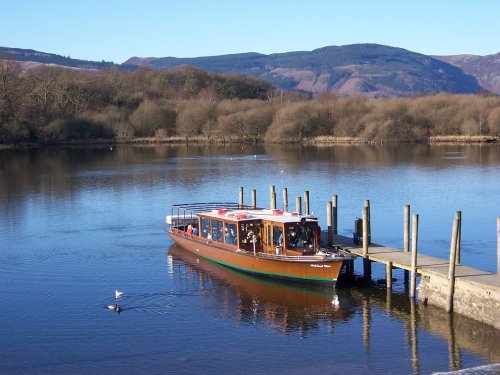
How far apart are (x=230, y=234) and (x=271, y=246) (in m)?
2.46

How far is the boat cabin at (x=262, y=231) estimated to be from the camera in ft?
99.5

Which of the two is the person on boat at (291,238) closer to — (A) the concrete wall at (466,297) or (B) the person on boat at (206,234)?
(B) the person on boat at (206,234)

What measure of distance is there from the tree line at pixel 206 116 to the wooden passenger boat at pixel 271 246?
84.0 metres

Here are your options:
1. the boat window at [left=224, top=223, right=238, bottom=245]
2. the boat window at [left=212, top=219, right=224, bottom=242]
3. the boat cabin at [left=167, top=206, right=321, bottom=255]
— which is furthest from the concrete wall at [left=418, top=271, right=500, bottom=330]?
the boat window at [left=212, top=219, right=224, bottom=242]

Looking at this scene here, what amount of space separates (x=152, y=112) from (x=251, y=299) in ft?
334

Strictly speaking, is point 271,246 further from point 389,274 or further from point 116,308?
point 116,308

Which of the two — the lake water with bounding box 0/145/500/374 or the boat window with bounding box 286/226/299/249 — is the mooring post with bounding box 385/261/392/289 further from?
the boat window with bounding box 286/226/299/249

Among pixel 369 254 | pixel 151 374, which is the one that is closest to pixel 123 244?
pixel 369 254

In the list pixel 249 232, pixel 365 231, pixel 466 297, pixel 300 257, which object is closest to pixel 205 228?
pixel 249 232

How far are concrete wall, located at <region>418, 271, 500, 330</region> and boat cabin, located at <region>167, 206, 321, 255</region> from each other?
5.36 metres

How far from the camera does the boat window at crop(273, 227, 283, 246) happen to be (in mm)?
30500

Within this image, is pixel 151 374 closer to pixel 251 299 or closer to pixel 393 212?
pixel 251 299

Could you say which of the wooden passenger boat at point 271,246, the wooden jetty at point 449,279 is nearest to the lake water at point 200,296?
the wooden jetty at point 449,279

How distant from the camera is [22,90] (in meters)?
120
